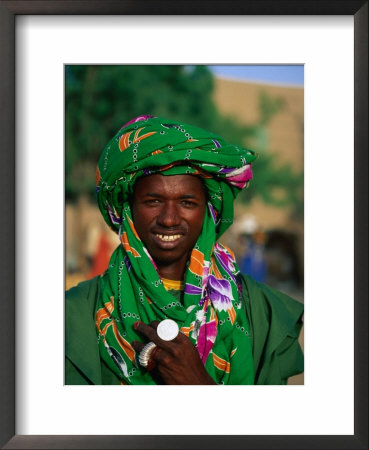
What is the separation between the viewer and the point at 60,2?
7.73 ft

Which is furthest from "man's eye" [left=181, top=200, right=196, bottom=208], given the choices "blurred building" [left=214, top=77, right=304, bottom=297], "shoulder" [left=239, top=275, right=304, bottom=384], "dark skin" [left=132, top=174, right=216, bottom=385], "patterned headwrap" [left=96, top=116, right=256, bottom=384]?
"blurred building" [left=214, top=77, right=304, bottom=297]

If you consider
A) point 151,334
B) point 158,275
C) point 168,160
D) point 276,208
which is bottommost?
point 151,334

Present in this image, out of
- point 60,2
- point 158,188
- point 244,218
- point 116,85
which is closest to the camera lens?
point 60,2

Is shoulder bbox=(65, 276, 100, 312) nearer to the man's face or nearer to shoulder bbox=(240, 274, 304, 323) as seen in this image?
the man's face

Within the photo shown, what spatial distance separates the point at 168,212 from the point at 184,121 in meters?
8.89

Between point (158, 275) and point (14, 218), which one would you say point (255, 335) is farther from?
point (14, 218)

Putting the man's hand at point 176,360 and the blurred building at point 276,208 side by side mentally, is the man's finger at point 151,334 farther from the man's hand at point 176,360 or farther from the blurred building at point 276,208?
the blurred building at point 276,208

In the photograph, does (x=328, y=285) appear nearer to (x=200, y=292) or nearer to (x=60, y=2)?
(x=200, y=292)

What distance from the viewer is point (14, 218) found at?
7.83 ft

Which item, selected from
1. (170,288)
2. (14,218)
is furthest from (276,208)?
(14,218)

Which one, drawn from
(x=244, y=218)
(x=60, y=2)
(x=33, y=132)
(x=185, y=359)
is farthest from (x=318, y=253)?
(x=244, y=218)

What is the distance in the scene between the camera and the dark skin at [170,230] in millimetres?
2492

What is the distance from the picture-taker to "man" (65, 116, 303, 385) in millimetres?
2498

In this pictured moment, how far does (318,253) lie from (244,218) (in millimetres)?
14347
